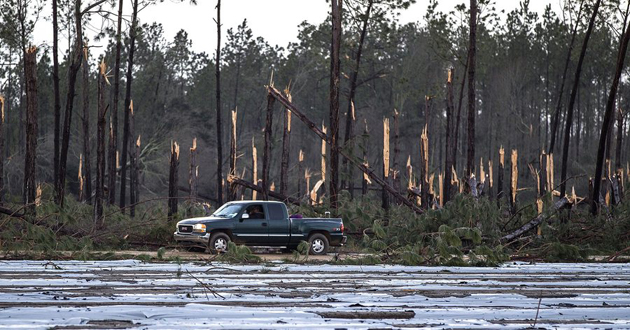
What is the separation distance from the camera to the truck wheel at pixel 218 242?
2119 centimetres

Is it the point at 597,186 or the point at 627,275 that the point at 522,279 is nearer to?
the point at 627,275

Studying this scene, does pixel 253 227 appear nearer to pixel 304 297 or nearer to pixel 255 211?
pixel 255 211

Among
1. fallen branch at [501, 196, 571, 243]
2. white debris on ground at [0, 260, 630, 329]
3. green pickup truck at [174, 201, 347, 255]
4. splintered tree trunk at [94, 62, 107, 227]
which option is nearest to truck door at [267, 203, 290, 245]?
green pickup truck at [174, 201, 347, 255]

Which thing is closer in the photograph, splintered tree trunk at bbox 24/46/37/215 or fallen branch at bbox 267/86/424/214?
splintered tree trunk at bbox 24/46/37/215

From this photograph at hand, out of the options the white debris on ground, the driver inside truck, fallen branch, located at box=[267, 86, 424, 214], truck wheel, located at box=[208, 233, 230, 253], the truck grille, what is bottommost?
the white debris on ground

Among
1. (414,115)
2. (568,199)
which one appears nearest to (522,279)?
(568,199)

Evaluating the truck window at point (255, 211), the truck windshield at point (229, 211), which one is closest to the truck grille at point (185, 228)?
the truck windshield at point (229, 211)

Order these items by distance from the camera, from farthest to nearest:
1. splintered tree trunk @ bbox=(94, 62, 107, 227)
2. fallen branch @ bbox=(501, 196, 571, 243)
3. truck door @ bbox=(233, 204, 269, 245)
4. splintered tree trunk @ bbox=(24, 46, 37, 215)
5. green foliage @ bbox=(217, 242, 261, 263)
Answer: splintered tree trunk @ bbox=(94, 62, 107, 227) → splintered tree trunk @ bbox=(24, 46, 37, 215) → truck door @ bbox=(233, 204, 269, 245) → fallen branch @ bbox=(501, 196, 571, 243) → green foliage @ bbox=(217, 242, 261, 263)

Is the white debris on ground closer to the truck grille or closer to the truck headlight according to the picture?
the truck headlight

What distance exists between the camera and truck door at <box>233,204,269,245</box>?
21.8m

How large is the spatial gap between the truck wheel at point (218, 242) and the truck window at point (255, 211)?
1.01 m

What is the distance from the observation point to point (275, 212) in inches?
882

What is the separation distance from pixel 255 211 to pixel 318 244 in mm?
1768

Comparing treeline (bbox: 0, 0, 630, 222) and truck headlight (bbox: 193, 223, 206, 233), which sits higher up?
treeline (bbox: 0, 0, 630, 222)
